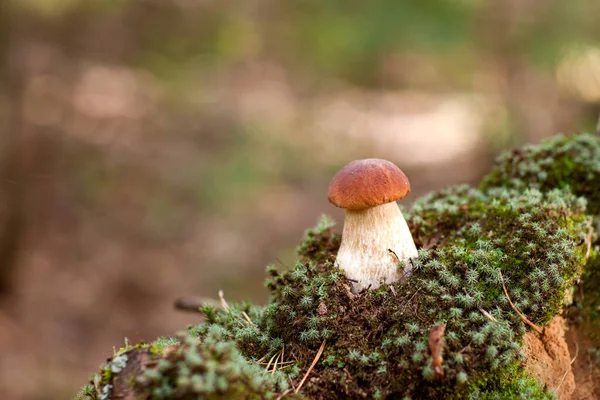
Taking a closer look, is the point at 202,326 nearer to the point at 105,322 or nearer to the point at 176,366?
the point at 176,366

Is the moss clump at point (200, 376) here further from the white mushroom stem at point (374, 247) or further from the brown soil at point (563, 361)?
the brown soil at point (563, 361)

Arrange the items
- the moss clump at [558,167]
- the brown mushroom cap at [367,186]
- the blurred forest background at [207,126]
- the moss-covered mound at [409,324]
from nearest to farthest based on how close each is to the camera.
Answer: the moss-covered mound at [409,324] → the brown mushroom cap at [367,186] → the moss clump at [558,167] → the blurred forest background at [207,126]

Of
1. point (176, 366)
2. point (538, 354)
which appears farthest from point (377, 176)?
point (176, 366)

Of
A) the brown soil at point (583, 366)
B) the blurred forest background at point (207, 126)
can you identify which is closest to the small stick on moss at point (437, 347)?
the brown soil at point (583, 366)

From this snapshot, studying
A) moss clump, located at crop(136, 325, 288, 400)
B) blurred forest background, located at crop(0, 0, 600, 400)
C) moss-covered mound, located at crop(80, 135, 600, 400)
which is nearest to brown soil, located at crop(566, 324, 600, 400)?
moss-covered mound, located at crop(80, 135, 600, 400)

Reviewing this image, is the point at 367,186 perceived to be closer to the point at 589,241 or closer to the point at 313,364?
the point at 313,364

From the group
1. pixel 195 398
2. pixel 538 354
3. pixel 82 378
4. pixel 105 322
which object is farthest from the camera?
pixel 105 322

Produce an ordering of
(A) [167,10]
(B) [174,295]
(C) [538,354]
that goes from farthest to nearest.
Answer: (A) [167,10] → (B) [174,295] → (C) [538,354]
